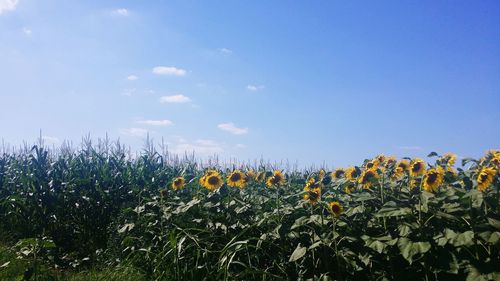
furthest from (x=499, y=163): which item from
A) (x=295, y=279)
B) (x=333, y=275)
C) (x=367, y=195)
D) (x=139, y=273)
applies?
(x=139, y=273)

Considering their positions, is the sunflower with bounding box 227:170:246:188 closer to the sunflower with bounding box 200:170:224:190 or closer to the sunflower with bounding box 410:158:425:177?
the sunflower with bounding box 200:170:224:190

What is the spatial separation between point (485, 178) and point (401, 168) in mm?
927

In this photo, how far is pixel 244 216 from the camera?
13.3 ft

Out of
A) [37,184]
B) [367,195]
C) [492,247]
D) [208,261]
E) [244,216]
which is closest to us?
[492,247]

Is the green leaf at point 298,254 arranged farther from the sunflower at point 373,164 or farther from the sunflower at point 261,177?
the sunflower at point 261,177

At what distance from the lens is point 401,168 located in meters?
4.04

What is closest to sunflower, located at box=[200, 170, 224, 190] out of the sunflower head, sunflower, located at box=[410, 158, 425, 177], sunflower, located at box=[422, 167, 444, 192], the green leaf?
the sunflower head

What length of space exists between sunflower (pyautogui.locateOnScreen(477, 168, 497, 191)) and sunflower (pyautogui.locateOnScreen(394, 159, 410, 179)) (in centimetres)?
85

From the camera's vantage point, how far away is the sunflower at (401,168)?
4.01 m

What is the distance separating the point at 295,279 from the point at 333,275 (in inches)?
11.4

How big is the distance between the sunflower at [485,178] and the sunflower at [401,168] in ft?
2.80

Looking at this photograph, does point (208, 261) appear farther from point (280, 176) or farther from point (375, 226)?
point (375, 226)

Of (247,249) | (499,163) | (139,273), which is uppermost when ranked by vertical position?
(499,163)

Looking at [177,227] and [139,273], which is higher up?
[177,227]
